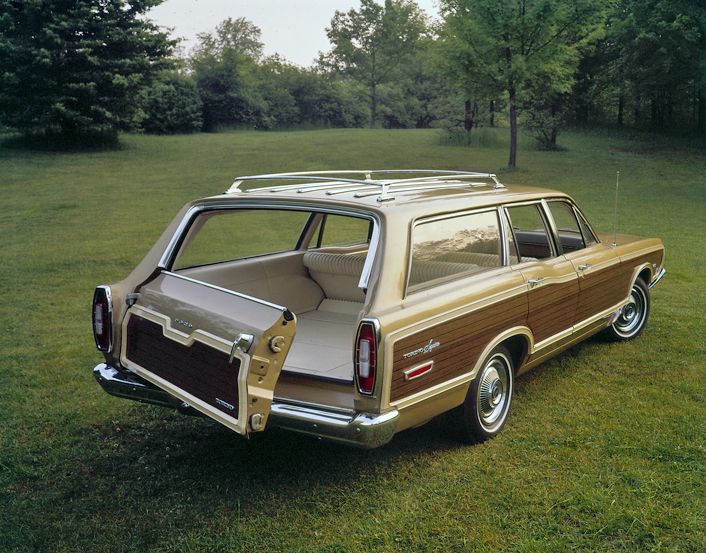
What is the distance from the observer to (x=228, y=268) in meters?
4.73

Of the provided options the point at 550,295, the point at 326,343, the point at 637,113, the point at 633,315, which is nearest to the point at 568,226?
the point at 633,315

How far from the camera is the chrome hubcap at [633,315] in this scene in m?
6.34

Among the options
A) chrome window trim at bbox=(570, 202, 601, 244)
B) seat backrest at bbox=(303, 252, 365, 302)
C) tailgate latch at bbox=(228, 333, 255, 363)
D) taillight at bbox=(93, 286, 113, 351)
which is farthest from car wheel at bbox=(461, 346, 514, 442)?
taillight at bbox=(93, 286, 113, 351)

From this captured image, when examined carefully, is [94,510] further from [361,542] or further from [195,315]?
[361,542]

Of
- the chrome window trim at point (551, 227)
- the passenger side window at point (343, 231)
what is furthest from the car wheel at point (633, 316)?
the passenger side window at point (343, 231)

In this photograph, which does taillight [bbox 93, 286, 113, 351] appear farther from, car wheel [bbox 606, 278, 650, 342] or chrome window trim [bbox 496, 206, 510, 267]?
car wheel [bbox 606, 278, 650, 342]

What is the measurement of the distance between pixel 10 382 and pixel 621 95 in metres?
36.0

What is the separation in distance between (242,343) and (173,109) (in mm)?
33776

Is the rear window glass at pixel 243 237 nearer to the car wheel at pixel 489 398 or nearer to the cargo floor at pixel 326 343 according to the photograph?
the cargo floor at pixel 326 343

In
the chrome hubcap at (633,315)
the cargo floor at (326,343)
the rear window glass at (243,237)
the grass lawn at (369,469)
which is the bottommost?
the grass lawn at (369,469)

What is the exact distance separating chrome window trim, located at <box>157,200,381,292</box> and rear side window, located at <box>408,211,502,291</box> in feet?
0.94

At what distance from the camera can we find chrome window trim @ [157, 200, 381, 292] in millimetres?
3713

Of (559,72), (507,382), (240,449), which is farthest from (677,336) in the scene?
(559,72)

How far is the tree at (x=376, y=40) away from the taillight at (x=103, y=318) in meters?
47.8
